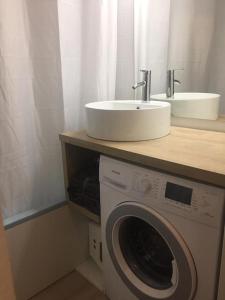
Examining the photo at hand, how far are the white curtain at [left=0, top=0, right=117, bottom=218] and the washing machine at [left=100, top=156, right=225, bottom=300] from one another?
37 centimetres

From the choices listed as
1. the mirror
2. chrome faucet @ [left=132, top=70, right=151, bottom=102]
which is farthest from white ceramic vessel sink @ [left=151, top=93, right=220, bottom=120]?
chrome faucet @ [left=132, top=70, right=151, bottom=102]

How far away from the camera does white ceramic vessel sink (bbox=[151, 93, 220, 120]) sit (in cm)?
128

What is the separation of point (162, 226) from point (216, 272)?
0.22m

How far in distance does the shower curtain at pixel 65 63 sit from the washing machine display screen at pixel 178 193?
640 millimetres

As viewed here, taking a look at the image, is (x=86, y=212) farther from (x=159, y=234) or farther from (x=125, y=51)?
(x=125, y=51)

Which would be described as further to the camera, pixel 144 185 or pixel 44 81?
pixel 44 81

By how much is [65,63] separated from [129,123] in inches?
18.7

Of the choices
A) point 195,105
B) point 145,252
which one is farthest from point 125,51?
point 145,252

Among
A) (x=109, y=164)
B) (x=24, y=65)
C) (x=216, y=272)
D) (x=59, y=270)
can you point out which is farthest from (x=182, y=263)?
(x=24, y=65)

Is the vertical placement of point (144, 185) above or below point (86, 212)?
above

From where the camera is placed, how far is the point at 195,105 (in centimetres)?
134

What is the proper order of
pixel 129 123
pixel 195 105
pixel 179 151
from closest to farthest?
pixel 179 151 < pixel 129 123 < pixel 195 105

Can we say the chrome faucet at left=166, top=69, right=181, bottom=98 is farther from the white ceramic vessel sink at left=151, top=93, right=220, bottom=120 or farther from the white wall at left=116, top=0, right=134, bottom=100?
the white wall at left=116, top=0, right=134, bottom=100

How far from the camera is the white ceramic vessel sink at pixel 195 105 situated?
128cm
